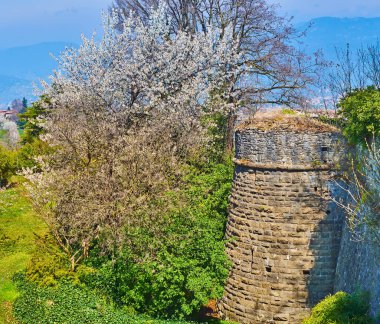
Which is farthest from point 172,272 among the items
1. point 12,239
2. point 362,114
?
point 12,239

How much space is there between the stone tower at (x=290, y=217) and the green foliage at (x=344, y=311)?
2789mm

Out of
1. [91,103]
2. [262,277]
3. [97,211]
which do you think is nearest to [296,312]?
[262,277]

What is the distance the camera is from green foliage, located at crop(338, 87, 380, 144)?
10.3 meters

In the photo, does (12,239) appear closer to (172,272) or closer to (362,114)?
(172,272)

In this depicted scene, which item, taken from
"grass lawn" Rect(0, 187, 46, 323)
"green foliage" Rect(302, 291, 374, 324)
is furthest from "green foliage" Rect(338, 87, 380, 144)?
"grass lawn" Rect(0, 187, 46, 323)

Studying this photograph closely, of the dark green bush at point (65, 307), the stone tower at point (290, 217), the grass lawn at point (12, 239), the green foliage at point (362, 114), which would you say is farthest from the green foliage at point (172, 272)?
the green foliage at point (362, 114)

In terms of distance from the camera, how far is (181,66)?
21422mm

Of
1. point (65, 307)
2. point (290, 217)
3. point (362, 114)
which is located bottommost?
point (65, 307)

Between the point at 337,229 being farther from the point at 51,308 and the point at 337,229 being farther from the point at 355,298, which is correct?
the point at 51,308

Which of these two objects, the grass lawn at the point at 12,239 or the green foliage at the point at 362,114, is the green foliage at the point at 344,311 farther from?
the grass lawn at the point at 12,239

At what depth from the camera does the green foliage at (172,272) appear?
11.8 meters

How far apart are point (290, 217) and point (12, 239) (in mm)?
11989

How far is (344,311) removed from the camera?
31.8ft

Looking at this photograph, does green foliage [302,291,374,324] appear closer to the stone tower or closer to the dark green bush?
the stone tower
